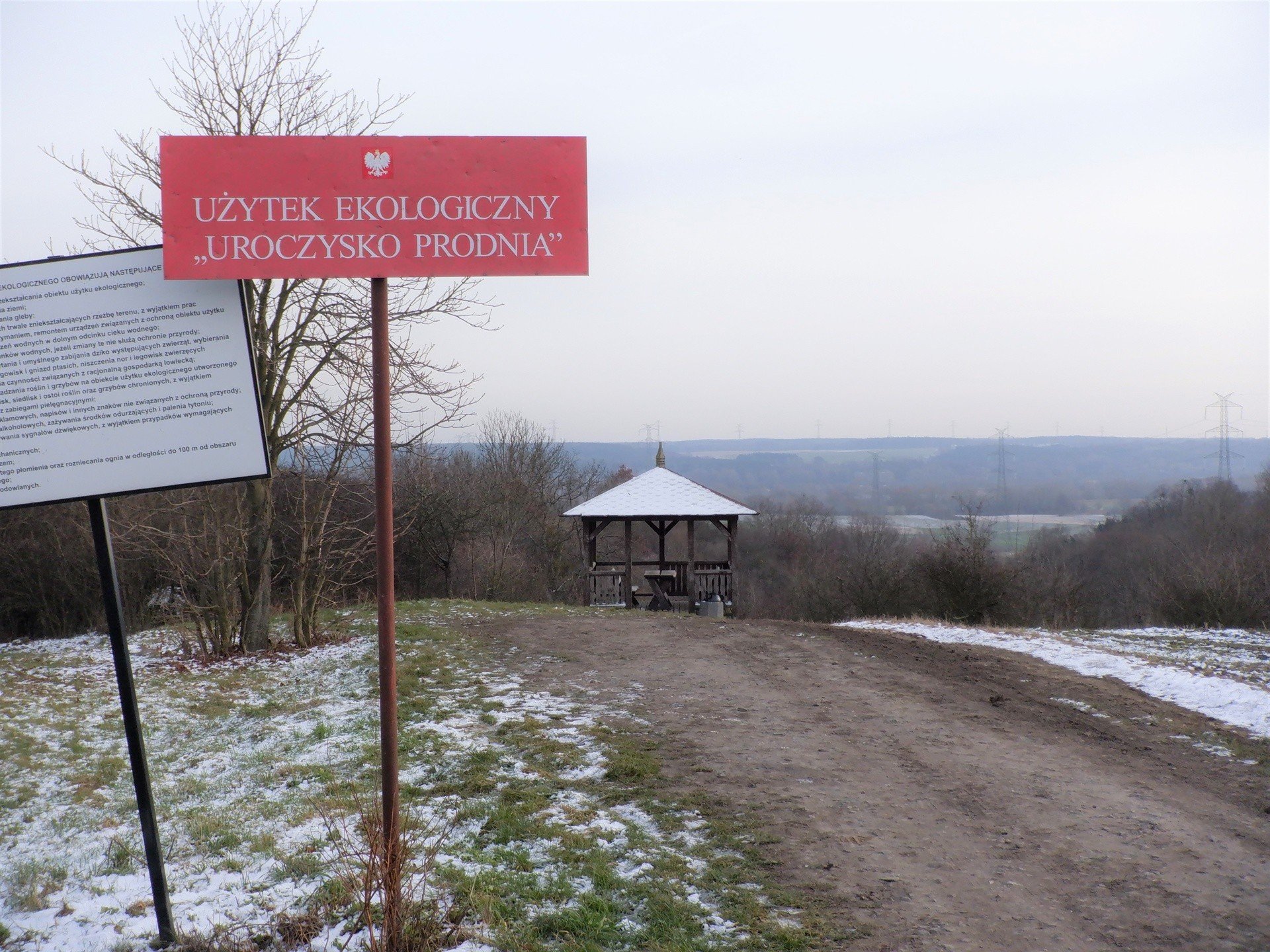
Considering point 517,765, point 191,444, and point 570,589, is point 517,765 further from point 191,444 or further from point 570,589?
point 570,589

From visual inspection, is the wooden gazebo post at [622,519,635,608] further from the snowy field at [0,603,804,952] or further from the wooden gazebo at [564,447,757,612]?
the snowy field at [0,603,804,952]

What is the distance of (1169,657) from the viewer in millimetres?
8969

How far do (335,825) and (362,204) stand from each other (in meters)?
2.94

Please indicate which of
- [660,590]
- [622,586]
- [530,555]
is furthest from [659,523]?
[530,555]

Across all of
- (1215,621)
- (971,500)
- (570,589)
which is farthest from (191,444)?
(570,589)

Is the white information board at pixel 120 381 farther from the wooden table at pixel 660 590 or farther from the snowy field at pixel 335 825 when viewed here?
the wooden table at pixel 660 590

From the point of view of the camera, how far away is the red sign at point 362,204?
3.17m

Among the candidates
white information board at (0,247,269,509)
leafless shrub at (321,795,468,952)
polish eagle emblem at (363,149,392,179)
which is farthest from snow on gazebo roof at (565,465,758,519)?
polish eagle emblem at (363,149,392,179)

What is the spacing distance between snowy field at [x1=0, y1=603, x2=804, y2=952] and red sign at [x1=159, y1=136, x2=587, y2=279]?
92.5 inches

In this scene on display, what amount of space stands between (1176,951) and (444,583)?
91.9 ft

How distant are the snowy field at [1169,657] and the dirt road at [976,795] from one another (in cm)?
38

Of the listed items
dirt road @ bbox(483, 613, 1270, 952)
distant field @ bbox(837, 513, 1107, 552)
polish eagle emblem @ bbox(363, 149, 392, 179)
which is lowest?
→ distant field @ bbox(837, 513, 1107, 552)

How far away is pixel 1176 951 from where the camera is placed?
3.16 m

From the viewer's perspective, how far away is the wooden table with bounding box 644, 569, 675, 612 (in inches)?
697
